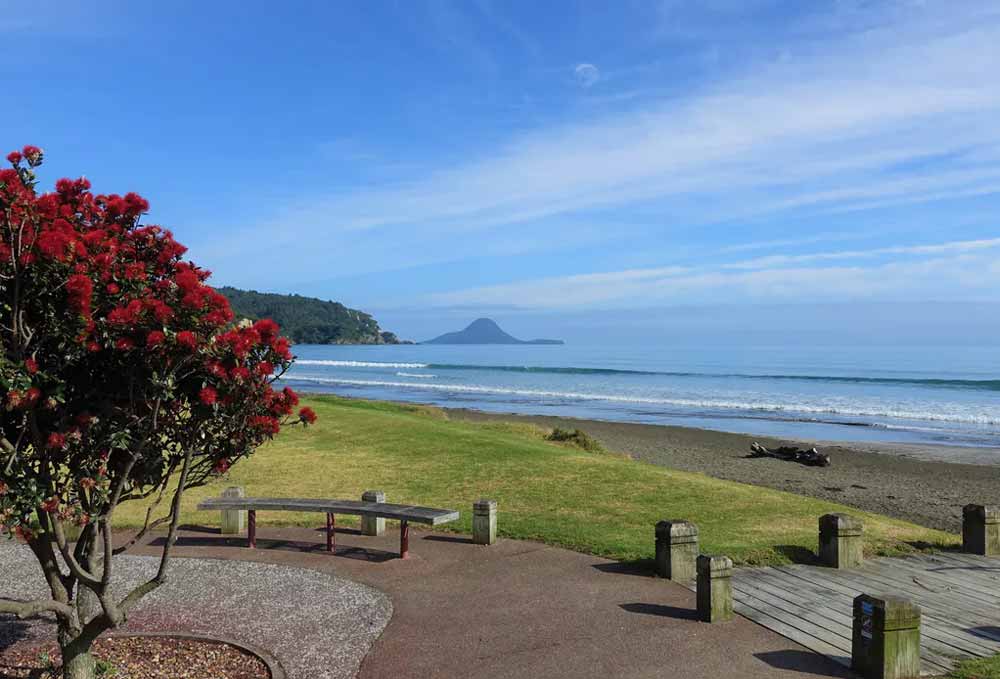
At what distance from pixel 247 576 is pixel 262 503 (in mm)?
1835

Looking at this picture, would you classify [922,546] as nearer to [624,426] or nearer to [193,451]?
[193,451]

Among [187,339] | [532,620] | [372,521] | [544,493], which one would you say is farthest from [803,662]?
[544,493]

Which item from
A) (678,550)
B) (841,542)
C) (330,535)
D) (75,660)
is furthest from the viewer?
(330,535)

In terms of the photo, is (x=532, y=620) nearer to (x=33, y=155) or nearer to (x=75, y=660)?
(x=75, y=660)

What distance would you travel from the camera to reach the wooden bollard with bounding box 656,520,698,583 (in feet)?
31.9

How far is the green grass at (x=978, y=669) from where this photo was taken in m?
6.80

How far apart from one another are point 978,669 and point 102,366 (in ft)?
26.5

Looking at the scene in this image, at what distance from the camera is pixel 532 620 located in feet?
27.6

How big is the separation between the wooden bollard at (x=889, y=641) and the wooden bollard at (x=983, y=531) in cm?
537

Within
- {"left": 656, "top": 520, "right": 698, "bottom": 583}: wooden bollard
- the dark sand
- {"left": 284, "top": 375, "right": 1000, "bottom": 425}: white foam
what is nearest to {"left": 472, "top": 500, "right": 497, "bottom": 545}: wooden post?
{"left": 656, "top": 520, "right": 698, "bottom": 583}: wooden bollard

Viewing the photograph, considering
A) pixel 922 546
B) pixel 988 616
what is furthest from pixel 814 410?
pixel 988 616

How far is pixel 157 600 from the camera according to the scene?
363 inches

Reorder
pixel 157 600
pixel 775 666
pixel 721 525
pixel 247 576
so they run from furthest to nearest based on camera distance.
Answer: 1. pixel 721 525
2. pixel 247 576
3. pixel 157 600
4. pixel 775 666

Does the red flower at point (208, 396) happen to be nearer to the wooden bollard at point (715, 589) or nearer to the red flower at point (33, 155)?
the red flower at point (33, 155)
